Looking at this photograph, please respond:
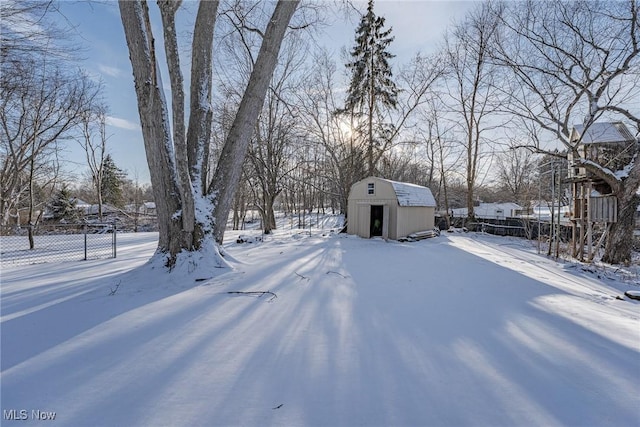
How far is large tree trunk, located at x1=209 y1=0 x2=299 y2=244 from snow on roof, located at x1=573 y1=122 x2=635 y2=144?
1214cm

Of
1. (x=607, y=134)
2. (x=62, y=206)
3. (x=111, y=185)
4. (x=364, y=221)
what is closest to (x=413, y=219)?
(x=364, y=221)

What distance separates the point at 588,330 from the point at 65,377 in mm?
4410

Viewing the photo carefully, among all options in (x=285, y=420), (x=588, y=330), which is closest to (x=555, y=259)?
(x=588, y=330)

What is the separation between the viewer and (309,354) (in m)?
2.18

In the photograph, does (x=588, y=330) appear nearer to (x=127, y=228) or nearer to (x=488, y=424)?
(x=488, y=424)

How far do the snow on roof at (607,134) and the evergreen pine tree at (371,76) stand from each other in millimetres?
8280

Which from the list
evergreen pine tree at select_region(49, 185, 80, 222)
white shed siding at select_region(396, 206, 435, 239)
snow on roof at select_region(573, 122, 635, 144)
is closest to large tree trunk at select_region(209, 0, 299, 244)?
white shed siding at select_region(396, 206, 435, 239)

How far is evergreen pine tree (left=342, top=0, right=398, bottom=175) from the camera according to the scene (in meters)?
14.1

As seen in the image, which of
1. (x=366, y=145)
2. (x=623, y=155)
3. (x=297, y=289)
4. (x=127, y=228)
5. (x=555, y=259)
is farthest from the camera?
(x=127, y=228)

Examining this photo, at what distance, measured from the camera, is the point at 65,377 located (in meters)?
1.81

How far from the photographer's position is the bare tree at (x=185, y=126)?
13.2ft

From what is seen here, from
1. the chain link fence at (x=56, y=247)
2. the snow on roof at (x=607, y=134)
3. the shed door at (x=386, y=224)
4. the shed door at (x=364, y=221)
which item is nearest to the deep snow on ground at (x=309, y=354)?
the chain link fence at (x=56, y=247)

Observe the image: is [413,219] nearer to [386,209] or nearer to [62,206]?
[386,209]

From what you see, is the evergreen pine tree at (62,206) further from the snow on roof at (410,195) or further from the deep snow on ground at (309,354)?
the snow on roof at (410,195)
